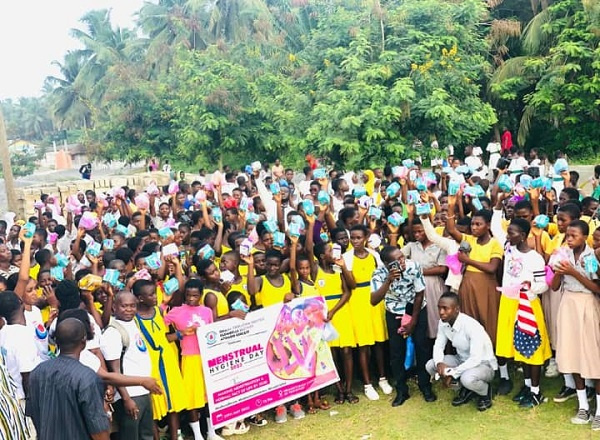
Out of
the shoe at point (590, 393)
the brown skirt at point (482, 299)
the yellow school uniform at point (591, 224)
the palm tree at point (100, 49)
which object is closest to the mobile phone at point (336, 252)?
the brown skirt at point (482, 299)

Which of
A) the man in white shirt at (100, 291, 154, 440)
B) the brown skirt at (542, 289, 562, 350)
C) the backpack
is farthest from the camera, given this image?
the brown skirt at (542, 289, 562, 350)

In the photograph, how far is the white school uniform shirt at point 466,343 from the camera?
554 centimetres

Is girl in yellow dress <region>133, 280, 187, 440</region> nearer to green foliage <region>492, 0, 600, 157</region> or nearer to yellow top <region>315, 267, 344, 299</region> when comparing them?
yellow top <region>315, 267, 344, 299</region>

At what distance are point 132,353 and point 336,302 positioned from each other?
2074 mm

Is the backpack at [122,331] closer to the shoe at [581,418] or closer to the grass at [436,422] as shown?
the grass at [436,422]

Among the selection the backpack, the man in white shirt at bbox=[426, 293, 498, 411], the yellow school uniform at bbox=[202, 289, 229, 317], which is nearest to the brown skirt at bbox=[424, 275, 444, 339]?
the man in white shirt at bbox=[426, 293, 498, 411]

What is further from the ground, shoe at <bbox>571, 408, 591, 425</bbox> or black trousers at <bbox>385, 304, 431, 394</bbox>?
black trousers at <bbox>385, 304, 431, 394</bbox>

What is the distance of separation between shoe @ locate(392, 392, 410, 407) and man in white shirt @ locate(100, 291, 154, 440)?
7.41 ft

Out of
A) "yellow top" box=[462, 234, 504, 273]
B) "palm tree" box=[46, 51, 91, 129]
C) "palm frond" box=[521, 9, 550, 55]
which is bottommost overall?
"yellow top" box=[462, 234, 504, 273]

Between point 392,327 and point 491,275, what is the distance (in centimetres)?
102

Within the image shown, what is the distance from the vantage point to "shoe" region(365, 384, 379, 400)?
6.07 metres

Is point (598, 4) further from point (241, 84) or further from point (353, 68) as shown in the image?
point (241, 84)

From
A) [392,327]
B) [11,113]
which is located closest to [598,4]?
[392,327]

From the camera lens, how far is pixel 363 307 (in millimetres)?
6051
